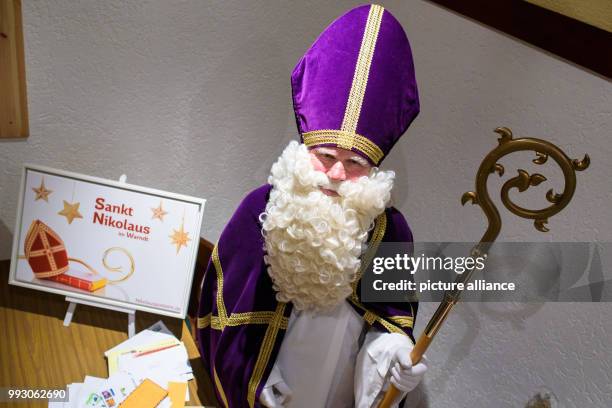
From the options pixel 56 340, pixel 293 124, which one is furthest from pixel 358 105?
pixel 56 340

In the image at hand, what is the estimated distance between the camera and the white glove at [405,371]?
4.44 feet

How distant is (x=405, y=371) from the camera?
1358mm

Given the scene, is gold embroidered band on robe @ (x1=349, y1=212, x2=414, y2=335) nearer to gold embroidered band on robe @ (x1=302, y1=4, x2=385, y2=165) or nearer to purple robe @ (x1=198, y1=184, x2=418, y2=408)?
purple robe @ (x1=198, y1=184, x2=418, y2=408)

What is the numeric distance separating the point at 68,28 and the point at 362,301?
1208mm

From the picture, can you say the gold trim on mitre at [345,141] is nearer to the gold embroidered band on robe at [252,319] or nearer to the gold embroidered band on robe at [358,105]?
the gold embroidered band on robe at [358,105]

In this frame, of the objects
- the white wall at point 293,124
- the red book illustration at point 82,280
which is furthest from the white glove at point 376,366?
the red book illustration at point 82,280

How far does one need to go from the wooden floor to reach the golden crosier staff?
37.5 inches

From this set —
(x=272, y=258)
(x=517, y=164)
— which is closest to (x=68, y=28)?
(x=272, y=258)

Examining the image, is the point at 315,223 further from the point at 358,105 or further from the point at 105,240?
the point at 105,240

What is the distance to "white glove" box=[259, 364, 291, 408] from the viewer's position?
148 centimetres

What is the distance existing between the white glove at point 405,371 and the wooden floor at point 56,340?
681mm

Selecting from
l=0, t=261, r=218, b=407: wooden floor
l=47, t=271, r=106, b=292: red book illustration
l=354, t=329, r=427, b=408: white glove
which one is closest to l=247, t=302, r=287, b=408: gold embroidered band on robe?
l=354, t=329, r=427, b=408: white glove

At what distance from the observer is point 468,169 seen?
63.2 inches

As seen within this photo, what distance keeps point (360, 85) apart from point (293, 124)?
76 cm
